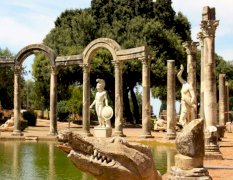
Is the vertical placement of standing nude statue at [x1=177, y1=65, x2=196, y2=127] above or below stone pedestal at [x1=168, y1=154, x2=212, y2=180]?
above

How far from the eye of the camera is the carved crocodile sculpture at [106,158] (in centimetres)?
652

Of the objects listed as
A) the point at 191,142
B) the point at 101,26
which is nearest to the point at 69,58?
the point at 101,26

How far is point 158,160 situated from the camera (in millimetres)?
15992

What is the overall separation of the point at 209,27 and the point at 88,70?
13.3 meters

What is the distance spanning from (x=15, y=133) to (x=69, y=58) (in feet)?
20.3

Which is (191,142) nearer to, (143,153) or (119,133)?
(143,153)

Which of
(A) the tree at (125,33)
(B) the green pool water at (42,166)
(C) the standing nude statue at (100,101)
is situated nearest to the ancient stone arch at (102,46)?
(C) the standing nude statue at (100,101)

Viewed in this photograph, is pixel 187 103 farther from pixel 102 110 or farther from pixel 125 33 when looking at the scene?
pixel 125 33

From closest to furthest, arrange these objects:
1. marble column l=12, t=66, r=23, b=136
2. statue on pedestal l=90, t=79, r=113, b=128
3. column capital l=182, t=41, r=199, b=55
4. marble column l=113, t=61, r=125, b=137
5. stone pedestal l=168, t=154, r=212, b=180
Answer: stone pedestal l=168, t=154, r=212, b=180
statue on pedestal l=90, t=79, r=113, b=128
column capital l=182, t=41, r=199, b=55
marble column l=113, t=61, r=125, b=137
marble column l=12, t=66, r=23, b=136

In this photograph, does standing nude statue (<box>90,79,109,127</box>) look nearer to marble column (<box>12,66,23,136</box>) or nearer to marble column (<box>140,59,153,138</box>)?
marble column (<box>140,59,153,138</box>)

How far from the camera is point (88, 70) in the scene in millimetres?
28578

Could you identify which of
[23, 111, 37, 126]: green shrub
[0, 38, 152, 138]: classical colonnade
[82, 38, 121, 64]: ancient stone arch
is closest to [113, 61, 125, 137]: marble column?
[0, 38, 152, 138]: classical colonnade

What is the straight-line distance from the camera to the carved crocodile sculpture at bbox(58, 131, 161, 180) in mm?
6523

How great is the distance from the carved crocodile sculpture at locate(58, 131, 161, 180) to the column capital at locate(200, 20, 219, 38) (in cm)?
1075
